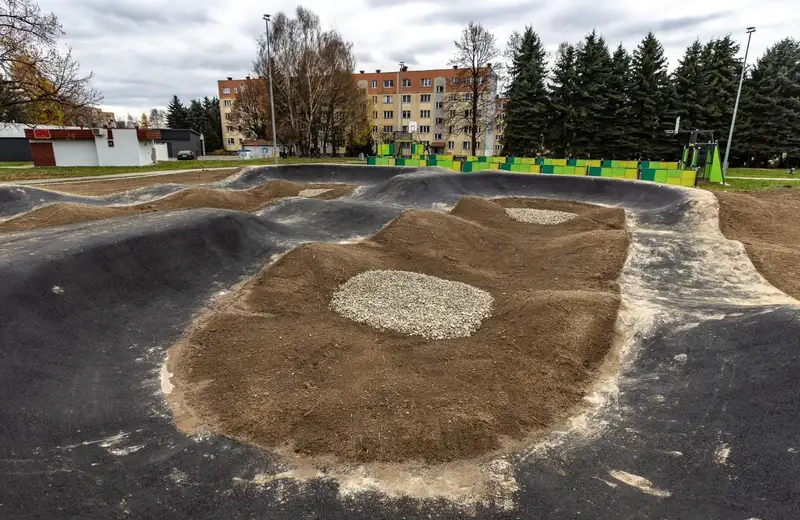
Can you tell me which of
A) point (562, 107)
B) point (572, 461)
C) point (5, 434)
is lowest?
point (572, 461)

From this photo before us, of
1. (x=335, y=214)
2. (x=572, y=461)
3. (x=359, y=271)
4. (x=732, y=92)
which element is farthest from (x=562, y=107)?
(x=572, y=461)

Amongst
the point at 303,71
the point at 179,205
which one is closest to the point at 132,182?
the point at 179,205

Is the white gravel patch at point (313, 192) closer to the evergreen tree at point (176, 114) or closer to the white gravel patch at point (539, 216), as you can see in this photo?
the white gravel patch at point (539, 216)

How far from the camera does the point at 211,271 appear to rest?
10.9m

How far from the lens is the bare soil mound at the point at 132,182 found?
988 inches

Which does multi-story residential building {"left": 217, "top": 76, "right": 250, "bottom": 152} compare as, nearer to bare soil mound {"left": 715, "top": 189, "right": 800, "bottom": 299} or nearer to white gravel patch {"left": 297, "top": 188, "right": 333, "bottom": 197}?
white gravel patch {"left": 297, "top": 188, "right": 333, "bottom": 197}

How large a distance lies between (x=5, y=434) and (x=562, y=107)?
4947 centimetres

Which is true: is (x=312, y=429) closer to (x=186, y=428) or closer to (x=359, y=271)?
(x=186, y=428)

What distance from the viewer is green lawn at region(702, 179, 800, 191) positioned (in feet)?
78.4

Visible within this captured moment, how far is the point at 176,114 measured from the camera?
88750 mm

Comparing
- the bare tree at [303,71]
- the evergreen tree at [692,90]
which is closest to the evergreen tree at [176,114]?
the bare tree at [303,71]

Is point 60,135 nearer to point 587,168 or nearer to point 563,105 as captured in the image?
point 587,168

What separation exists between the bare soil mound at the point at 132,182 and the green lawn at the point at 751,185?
3235 cm

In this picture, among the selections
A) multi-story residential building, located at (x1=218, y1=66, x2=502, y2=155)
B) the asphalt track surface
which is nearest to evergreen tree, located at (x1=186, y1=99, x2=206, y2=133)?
multi-story residential building, located at (x1=218, y1=66, x2=502, y2=155)
